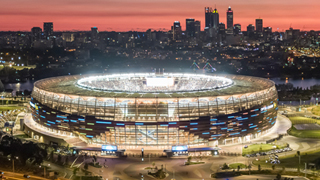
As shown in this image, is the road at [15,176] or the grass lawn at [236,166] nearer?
the road at [15,176]

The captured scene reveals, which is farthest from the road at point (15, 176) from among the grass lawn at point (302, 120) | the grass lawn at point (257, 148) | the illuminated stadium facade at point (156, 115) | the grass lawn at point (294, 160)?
the grass lawn at point (302, 120)

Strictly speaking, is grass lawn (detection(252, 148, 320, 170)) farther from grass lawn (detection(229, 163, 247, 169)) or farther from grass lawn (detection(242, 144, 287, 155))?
grass lawn (detection(242, 144, 287, 155))

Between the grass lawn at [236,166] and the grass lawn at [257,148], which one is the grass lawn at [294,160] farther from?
the grass lawn at [257,148]

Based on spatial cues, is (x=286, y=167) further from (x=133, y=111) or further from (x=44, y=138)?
(x=44, y=138)

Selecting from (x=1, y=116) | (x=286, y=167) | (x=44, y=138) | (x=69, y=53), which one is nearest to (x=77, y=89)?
(x=44, y=138)

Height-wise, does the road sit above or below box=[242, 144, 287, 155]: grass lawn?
above

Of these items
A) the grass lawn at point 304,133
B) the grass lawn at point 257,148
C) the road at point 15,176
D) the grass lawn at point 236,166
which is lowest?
the grass lawn at point 304,133

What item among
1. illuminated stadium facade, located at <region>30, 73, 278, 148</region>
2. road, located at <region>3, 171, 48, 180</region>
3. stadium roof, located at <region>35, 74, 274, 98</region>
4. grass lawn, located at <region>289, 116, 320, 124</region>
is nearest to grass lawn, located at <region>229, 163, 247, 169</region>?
illuminated stadium facade, located at <region>30, 73, 278, 148</region>

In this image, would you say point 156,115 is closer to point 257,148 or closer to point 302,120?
point 257,148

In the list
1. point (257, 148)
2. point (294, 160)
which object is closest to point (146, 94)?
point (257, 148)
